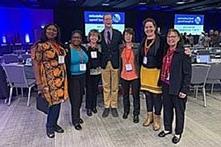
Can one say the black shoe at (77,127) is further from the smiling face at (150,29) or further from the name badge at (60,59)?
the smiling face at (150,29)

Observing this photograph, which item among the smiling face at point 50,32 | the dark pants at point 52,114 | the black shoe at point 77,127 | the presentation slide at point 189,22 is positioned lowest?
the black shoe at point 77,127

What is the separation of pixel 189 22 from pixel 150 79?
13.4 metres

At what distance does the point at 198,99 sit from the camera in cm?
527

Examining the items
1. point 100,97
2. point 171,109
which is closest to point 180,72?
point 171,109

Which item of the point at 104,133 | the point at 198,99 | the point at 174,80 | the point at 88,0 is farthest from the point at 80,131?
the point at 88,0

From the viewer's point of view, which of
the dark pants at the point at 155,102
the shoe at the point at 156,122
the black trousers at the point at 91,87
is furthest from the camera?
the black trousers at the point at 91,87

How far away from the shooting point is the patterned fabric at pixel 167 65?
313 cm

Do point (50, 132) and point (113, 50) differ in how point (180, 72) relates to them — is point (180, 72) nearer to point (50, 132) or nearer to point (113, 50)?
point (113, 50)

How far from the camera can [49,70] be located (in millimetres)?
3188

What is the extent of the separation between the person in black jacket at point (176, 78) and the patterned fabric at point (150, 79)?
164mm

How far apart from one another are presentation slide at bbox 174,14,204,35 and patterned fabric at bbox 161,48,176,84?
13105mm

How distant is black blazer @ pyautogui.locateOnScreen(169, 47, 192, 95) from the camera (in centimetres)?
300

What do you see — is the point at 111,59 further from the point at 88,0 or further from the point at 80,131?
the point at 88,0

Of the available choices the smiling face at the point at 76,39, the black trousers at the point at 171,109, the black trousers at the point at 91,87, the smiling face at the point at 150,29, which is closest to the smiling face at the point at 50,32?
the smiling face at the point at 76,39
